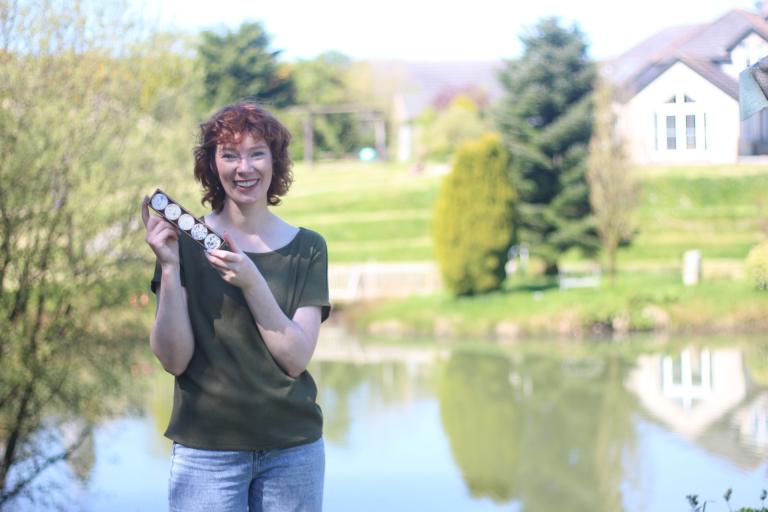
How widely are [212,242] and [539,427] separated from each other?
10.1m

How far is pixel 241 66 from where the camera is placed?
21188 mm

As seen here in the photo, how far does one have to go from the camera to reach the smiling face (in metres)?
2.23

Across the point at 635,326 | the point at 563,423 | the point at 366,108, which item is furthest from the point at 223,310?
the point at 366,108

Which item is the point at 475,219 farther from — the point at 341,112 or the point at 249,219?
the point at 341,112

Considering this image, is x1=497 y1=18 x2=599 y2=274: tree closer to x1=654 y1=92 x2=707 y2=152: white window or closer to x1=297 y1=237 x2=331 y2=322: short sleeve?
x1=654 y1=92 x2=707 y2=152: white window

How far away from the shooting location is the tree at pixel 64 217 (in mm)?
7668

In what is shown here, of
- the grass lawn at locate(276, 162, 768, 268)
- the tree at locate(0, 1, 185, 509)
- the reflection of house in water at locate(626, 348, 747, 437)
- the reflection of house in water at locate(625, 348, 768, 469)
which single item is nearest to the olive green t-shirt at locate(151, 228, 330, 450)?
the tree at locate(0, 1, 185, 509)

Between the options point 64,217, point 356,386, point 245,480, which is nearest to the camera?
point 245,480

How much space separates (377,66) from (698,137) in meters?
44.5

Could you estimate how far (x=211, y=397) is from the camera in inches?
86.2

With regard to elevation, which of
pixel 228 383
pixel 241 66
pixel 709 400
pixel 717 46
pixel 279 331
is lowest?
pixel 709 400

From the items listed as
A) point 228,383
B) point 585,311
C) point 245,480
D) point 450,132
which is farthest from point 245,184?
point 450,132

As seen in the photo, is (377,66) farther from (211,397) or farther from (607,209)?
(211,397)

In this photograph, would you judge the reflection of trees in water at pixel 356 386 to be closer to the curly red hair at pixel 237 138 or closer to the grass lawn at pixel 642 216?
the grass lawn at pixel 642 216
